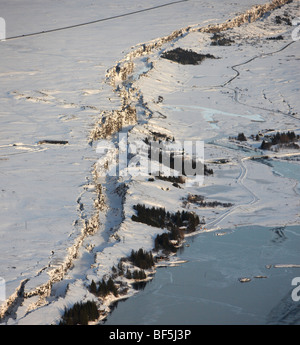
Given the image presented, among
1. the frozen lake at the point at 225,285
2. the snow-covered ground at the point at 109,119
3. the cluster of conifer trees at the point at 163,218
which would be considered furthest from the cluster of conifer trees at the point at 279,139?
the frozen lake at the point at 225,285

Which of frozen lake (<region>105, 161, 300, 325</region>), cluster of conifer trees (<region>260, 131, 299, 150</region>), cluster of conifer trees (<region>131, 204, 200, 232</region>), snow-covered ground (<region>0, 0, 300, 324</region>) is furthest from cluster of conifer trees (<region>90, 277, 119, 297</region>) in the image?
cluster of conifer trees (<region>260, 131, 299, 150</region>)

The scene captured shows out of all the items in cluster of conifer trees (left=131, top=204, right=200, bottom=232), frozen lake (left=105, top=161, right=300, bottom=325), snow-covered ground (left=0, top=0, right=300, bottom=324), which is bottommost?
frozen lake (left=105, top=161, right=300, bottom=325)

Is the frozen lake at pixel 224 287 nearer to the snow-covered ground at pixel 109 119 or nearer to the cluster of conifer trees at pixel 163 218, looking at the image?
the cluster of conifer trees at pixel 163 218

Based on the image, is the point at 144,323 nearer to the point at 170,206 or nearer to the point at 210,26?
the point at 170,206

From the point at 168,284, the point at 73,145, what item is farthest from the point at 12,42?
the point at 168,284

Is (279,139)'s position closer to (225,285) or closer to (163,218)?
(163,218)

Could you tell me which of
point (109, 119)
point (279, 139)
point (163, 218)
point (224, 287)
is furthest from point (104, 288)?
point (279, 139)

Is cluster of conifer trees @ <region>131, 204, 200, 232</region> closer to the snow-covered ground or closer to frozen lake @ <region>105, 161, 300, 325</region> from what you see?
the snow-covered ground

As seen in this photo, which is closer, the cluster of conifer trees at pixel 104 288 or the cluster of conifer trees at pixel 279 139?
the cluster of conifer trees at pixel 104 288

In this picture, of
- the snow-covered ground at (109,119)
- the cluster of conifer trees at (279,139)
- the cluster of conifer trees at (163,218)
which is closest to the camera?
the snow-covered ground at (109,119)
